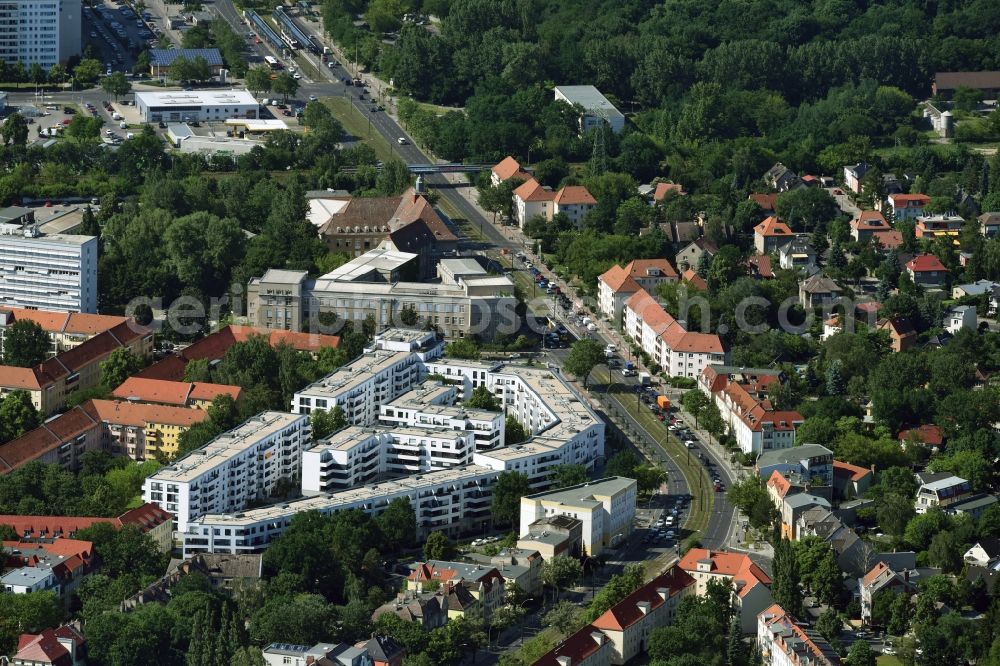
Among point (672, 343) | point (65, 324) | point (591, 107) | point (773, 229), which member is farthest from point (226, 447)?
point (591, 107)

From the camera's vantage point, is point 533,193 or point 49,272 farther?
point 533,193

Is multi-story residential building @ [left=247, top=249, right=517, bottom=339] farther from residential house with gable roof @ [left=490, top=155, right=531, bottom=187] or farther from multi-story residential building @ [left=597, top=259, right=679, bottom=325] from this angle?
residential house with gable roof @ [left=490, top=155, right=531, bottom=187]

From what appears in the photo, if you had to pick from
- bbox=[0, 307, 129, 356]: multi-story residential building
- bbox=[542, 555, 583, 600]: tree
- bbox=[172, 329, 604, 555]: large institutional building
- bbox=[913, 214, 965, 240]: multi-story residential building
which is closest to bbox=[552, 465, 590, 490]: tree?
bbox=[172, 329, 604, 555]: large institutional building

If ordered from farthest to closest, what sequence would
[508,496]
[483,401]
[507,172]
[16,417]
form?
[507,172], [483,401], [16,417], [508,496]

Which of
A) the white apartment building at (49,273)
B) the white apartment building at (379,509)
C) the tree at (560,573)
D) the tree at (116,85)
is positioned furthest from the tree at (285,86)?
the tree at (560,573)

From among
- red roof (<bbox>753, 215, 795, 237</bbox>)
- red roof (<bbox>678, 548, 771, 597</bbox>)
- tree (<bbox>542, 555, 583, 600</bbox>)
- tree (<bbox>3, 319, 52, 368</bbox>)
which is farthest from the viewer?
red roof (<bbox>753, 215, 795, 237</bbox>)

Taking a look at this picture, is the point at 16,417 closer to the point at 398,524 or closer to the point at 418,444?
the point at 418,444

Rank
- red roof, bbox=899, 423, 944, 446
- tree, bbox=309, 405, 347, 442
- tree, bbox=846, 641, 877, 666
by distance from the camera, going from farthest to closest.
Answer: red roof, bbox=899, 423, 944, 446 < tree, bbox=309, 405, 347, 442 < tree, bbox=846, 641, 877, 666
